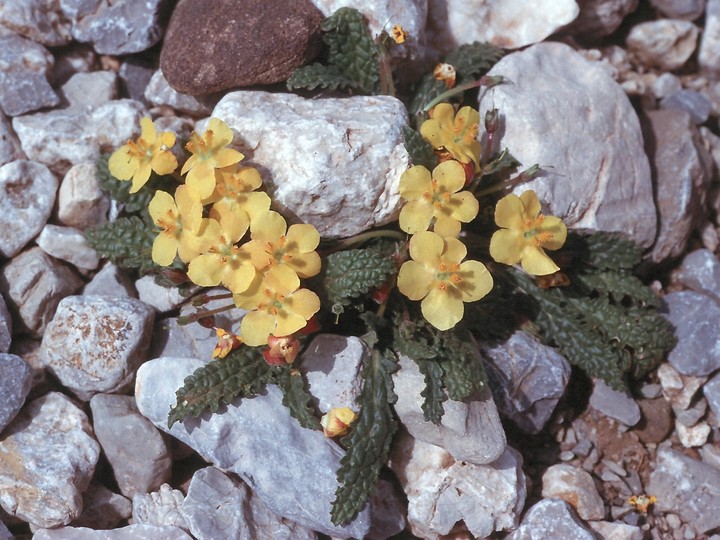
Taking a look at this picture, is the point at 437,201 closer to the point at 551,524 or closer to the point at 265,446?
the point at 265,446

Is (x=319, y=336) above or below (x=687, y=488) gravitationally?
above

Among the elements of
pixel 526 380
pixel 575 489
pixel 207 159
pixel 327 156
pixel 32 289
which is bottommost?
pixel 575 489

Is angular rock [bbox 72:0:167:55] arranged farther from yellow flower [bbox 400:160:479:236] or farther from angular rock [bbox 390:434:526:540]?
angular rock [bbox 390:434:526:540]

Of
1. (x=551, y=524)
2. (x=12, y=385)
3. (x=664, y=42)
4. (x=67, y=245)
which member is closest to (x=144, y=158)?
(x=67, y=245)

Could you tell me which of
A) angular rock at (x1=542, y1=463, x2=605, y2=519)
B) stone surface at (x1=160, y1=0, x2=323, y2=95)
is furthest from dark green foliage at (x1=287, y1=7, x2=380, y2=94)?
angular rock at (x1=542, y1=463, x2=605, y2=519)

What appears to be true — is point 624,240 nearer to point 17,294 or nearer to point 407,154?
point 407,154

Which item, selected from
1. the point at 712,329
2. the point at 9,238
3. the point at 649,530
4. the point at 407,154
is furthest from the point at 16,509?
the point at 712,329

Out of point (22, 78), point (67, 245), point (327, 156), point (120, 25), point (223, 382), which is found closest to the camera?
point (223, 382)
